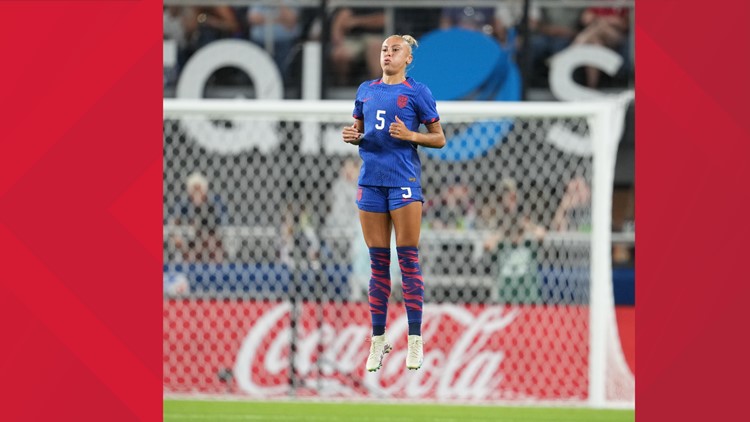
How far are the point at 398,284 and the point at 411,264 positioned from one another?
644 centimetres

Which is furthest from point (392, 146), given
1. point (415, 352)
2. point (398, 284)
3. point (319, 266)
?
point (398, 284)

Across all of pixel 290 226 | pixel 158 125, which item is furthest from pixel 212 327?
pixel 158 125

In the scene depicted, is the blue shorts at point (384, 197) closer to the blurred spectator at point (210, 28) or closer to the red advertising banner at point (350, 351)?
the red advertising banner at point (350, 351)

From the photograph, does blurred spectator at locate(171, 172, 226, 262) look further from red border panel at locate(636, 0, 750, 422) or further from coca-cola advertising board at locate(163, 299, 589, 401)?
red border panel at locate(636, 0, 750, 422)

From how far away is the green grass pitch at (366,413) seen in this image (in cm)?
1136

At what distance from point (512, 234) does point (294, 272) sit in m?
2.29

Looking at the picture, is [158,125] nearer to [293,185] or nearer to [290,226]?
[290,226]

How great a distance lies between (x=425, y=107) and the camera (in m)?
6.80

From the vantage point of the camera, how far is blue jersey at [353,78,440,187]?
670 cm

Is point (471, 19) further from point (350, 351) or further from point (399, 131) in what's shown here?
point (399, 131)

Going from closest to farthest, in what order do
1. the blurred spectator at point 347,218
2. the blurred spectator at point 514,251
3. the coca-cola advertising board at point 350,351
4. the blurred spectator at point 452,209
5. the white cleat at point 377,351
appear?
the white cleat at point 377,351 < the blurred spectator at point 514,251 < the coca-cola advertising board at point 350,351 < the blurred spectator at point 347,218 < the blurred spectator at point 452,209

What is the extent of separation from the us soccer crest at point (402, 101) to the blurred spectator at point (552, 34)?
11.4 m

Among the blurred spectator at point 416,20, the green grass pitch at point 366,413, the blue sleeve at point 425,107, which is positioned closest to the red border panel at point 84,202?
the blue sleeve at point 425,107

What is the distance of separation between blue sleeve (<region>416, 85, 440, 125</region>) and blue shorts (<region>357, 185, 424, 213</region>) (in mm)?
376
